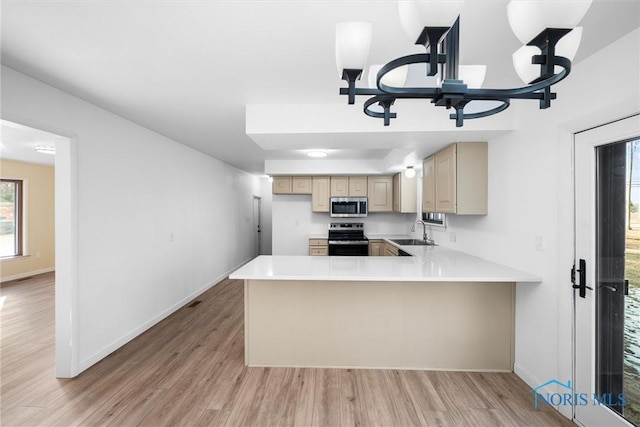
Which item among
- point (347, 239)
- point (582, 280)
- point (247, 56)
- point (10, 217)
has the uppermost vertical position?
point (247, 56)

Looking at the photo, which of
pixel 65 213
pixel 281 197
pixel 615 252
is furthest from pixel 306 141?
pixel 281 197

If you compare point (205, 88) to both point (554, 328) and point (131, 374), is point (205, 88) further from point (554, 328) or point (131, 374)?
point (554, 328)

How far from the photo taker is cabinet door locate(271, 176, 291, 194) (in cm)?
573

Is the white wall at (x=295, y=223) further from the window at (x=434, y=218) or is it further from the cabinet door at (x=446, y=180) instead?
the cabinet door at (x=446, y=180)

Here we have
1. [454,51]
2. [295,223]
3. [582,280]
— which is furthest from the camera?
[295,223]

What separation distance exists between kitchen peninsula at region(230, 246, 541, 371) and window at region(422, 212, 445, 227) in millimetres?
1525

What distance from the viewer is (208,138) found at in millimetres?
3795

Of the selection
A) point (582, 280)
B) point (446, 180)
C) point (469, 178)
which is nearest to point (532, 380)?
point (582, 280)

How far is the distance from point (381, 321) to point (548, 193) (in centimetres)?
166

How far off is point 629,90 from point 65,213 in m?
3.92

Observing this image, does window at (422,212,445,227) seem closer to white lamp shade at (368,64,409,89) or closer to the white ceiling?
white lamp shade at (368,64,409,89)

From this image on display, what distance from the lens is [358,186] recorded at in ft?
18.6

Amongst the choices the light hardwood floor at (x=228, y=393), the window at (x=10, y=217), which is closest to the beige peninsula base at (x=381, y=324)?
the light hardwood floor at (x=228, y=393)

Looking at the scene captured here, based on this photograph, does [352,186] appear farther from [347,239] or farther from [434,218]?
[434,218]
